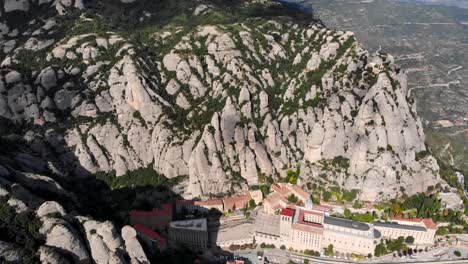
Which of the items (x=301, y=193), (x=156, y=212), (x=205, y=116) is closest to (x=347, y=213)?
(x=301, y=193)

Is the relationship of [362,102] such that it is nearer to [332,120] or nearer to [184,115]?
[332,120]

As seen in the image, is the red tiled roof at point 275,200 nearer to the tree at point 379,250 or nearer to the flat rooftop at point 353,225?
the flat rooftop at point 353,225

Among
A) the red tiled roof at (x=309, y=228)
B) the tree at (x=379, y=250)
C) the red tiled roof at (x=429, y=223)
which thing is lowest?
the tree at (x=379, y=250)

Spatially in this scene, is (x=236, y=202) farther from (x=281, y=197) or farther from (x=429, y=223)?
(x=429, y=223)

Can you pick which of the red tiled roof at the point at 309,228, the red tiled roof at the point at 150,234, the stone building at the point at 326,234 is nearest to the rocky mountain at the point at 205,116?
the red tiled roof at the point at 150,234

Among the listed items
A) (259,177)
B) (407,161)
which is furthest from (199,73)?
(407,161)

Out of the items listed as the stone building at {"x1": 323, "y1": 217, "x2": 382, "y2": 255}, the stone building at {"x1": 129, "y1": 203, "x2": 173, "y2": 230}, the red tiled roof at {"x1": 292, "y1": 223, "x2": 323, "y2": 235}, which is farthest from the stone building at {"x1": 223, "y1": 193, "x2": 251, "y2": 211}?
the stone building at {"x1": 323, "y1": 217, "x2": 382, "y2": 255}

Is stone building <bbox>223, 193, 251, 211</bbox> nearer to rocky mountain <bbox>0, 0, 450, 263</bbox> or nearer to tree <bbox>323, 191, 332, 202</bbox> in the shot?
rocky mountain <bbox>0, 0, 450, 263</bbox>
